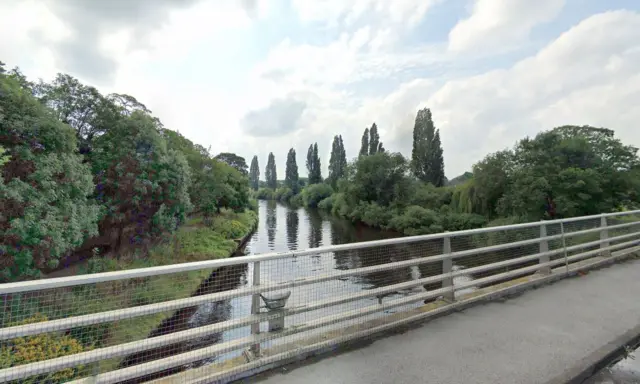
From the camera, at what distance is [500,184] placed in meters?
25.2

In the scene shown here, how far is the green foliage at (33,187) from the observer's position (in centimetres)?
802

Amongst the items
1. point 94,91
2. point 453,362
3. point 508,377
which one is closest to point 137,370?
point 453,362

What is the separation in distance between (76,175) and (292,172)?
71.2 m

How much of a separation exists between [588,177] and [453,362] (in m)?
22.0

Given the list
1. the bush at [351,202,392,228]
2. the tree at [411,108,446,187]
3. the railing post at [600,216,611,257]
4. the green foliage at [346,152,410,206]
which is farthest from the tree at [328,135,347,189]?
the railing post at [600,216,611,257]

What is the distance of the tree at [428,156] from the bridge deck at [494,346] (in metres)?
38.2

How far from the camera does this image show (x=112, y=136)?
14.7 metres

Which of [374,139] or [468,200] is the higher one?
[374,139]

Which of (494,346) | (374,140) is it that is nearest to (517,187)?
(494,346)

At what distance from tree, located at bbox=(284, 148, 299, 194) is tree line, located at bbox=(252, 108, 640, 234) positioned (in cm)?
3513

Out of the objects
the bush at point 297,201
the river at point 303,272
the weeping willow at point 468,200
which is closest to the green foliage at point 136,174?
the river at point 303,272

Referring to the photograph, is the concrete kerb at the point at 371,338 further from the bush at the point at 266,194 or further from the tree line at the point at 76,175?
the bush at the point at 266,194

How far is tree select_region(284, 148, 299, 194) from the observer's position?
3134 inches

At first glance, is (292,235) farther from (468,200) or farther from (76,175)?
(76,175)
